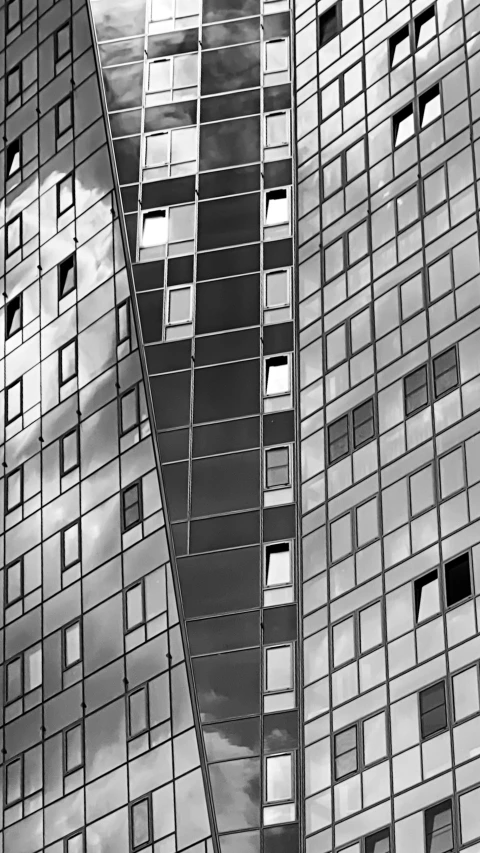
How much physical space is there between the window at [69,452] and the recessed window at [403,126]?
12.3 meters

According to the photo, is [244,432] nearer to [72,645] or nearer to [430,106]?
[72,645]

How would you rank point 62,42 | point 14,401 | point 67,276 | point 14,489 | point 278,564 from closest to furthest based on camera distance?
point 278,564
point 14,489
point 14,401
point 67,276
point 62,42

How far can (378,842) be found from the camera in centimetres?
3922

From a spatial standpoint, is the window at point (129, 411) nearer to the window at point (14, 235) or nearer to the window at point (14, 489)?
the window at point (14, 489)

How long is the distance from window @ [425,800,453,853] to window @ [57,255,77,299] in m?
21.8

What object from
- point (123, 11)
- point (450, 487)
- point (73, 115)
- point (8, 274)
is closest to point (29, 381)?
point (8, 274)

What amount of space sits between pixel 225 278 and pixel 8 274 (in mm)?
9536

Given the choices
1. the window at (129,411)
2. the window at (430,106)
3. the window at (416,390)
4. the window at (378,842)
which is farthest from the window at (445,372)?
the window at (378,842)

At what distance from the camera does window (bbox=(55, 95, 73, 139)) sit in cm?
5619

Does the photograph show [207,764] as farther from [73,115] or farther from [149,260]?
[73,115]

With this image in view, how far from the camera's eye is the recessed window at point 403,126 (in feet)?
160

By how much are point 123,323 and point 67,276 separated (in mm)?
3976

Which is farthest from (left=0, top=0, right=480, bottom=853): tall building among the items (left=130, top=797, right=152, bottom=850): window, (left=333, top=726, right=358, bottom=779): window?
(left=130, top=797, right=152, bottom=850): window

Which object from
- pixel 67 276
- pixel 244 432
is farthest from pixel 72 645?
pixel 67 276
